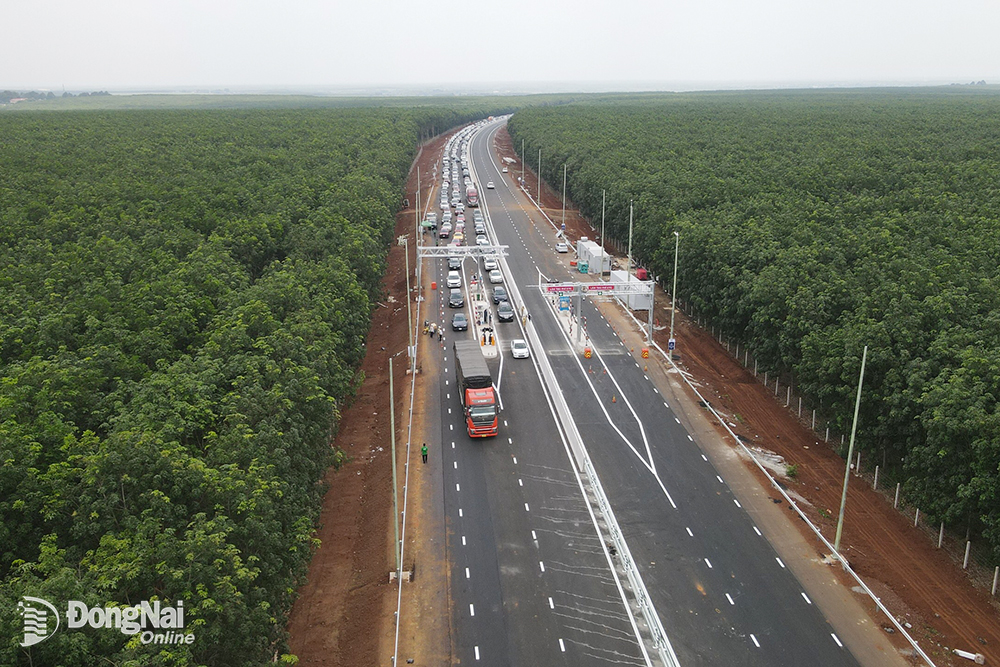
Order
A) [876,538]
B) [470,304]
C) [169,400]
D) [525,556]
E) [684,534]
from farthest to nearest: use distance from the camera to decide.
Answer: [470,304] < [684,534] < [876,538] < [525,556] < [169,400]

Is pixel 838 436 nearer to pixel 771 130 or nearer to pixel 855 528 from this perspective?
pixel 855 528

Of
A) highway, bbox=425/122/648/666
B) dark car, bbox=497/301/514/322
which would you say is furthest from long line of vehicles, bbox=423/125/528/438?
highway, bbox=425/122/648/666

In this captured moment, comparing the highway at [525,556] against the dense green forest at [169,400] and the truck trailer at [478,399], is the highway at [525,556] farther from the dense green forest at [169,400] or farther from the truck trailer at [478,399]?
the dense green forest at [169,400]

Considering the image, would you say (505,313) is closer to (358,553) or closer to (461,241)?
(461,241)

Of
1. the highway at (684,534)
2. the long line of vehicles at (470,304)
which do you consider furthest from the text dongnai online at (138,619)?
the long line of vehicles at (470,304)

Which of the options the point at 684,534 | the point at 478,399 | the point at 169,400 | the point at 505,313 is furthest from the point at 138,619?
the point at 505,313

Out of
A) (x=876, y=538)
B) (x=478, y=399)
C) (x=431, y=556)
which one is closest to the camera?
(x=431, y=556)

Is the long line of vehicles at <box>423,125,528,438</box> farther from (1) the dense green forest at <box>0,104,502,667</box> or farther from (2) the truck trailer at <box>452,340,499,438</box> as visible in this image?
(1) the dense green forest at <box>0,104,502,667</box>

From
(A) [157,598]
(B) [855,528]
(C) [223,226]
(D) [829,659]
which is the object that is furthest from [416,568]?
(C) [223,226]
